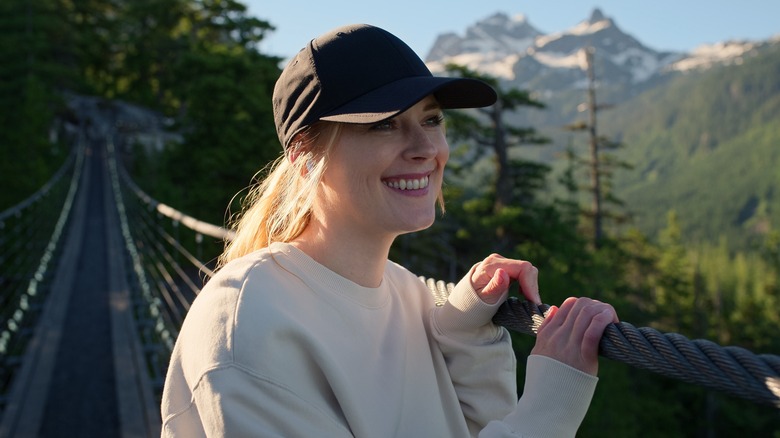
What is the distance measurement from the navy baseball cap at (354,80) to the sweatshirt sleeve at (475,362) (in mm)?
A: 421

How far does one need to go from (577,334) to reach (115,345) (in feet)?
15.2

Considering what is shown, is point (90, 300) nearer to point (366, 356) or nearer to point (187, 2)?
point (366, 356)

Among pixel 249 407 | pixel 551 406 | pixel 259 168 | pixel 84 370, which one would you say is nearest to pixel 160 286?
pixel 84 370

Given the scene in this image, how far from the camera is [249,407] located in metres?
1.09

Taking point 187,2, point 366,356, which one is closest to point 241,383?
point 366,356

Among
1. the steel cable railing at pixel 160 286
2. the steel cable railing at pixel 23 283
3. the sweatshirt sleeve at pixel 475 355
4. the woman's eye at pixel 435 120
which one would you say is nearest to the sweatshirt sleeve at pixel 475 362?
the sweatshirt sleeve at pixel 475 355

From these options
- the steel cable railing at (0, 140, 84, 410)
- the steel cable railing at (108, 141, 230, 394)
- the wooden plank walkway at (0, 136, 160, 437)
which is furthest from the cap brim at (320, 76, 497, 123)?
the steel cable railing at (0, 140, 84, 410)

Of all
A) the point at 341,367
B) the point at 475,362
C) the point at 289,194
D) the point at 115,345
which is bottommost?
the point at 115,345

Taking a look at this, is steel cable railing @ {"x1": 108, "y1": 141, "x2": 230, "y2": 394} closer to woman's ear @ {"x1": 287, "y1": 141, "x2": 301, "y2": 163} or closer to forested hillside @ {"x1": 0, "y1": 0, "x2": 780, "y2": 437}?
woman's ear @ {"x1": 287, "y1": 141, "x2": 301, "y2": 163}

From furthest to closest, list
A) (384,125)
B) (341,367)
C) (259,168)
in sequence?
(259,168) → (384,125) → (341,367)

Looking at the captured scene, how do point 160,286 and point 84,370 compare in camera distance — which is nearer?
point 160,286

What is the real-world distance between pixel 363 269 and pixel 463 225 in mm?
21907

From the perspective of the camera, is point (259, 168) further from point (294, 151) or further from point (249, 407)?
point (249, 407)

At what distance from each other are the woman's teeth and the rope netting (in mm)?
483
